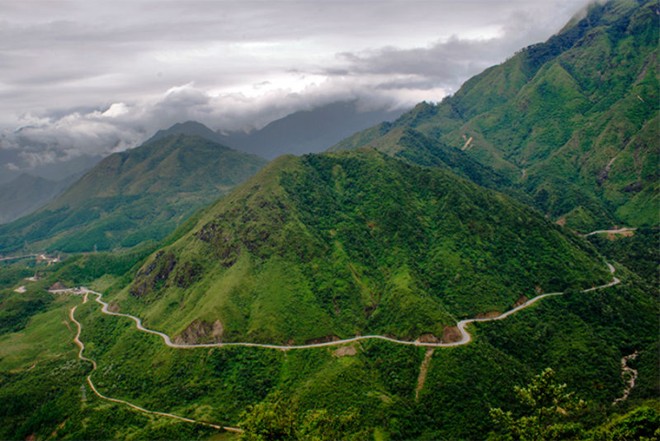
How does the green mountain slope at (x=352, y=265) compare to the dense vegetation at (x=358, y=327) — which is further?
the green mountain slope at (x=352, y=265)

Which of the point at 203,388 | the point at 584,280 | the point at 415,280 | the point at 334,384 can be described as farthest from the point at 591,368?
the point at 203,388

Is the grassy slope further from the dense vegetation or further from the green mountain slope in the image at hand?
the green mountain slope

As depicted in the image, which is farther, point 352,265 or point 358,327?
point 352,265

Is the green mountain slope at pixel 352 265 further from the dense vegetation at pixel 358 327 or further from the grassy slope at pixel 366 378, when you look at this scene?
the grassy slope at pixel 366 378

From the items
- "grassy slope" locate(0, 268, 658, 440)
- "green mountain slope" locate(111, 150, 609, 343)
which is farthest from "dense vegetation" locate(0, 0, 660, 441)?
"green mountain slope" locate(111, 150, 609, 343)

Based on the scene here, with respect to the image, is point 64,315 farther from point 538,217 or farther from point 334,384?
point 538,217

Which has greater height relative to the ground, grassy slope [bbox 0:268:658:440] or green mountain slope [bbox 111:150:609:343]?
green mountain slope [bbox 111:150:609:343]

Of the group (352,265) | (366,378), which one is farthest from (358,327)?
(352,265)

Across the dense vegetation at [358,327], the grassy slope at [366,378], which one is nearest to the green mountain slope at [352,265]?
the dense vegetation at [358,327]

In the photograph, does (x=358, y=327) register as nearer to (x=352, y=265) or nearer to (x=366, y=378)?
(x=366, y=378)
